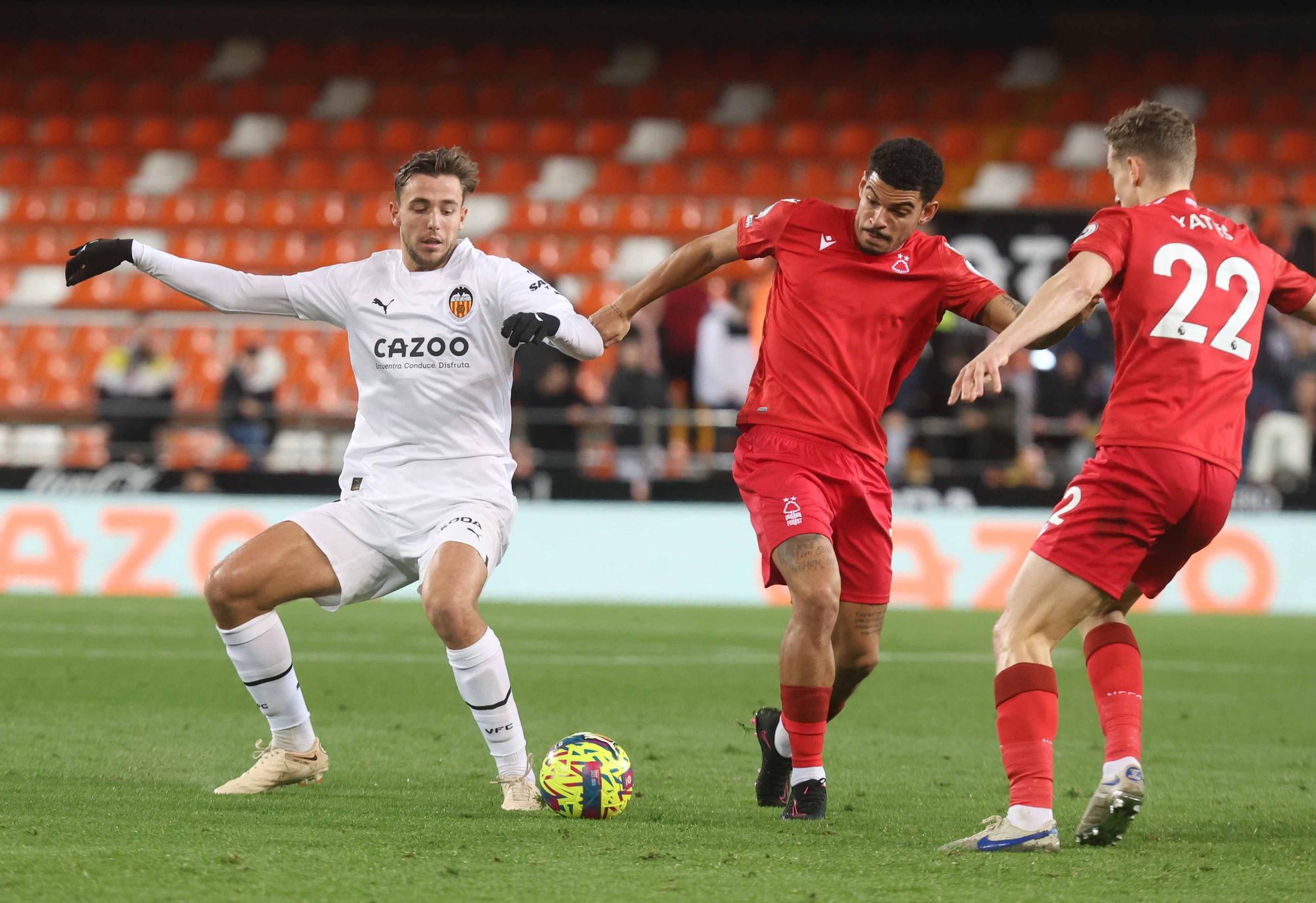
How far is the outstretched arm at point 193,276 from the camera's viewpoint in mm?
5582

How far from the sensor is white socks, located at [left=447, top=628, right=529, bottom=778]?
203 inches

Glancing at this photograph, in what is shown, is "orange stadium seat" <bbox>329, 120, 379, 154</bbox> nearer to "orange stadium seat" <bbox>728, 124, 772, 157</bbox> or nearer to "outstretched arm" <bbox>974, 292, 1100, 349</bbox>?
"orange stadium seat" <bbox>728, 124, 772, 157</bbox>

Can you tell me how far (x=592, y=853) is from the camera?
14.2 ft

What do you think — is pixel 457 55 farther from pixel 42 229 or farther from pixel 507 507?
pixel 507 507

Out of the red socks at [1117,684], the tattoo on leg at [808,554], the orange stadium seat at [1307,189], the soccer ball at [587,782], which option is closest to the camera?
the red socks at [1117,684]

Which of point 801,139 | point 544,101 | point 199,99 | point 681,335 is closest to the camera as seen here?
point 681,335

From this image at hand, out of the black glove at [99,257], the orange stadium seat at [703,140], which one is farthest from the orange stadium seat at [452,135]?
the black glove at [99,257]

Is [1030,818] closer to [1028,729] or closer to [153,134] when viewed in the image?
[1028,729]

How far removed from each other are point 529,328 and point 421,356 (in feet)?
1.76

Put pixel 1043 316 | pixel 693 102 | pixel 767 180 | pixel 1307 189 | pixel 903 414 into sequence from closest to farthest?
1. pixel 1043 316
2. pixel 903 414
3. pixel 1307 189
4. pixel 767 180
5. pixel 693 102

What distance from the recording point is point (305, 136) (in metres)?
20.5

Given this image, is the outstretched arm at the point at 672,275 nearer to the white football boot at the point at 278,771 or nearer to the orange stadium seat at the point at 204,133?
the white football boot at the point at 278,771

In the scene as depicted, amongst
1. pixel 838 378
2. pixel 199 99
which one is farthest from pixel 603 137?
pixel 838 378

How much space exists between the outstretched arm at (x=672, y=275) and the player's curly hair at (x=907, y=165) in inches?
24.6
